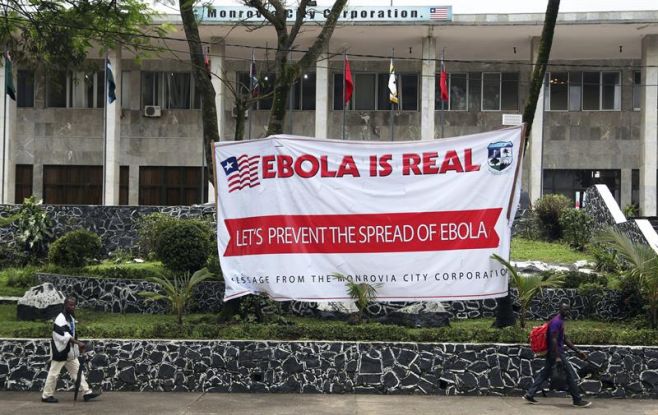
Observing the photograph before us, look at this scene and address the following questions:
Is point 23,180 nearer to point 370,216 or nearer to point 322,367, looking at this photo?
point 322,367

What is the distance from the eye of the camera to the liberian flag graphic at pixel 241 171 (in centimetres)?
1309

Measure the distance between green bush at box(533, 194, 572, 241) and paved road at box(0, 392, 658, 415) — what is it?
965cm

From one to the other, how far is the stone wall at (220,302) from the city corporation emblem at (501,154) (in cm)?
390

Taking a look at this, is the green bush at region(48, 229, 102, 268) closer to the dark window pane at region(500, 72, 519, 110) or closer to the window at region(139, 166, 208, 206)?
the window at region(139, 166, 208, 206)

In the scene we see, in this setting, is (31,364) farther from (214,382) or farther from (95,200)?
(95,200)

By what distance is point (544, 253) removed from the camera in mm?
19625

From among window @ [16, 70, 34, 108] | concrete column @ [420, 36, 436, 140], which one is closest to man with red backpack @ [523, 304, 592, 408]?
concrete column @ [420, 36, 436, 140]

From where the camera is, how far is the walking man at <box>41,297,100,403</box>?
11789mm

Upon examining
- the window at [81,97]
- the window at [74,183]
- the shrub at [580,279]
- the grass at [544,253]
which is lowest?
the shrub at [580,279]

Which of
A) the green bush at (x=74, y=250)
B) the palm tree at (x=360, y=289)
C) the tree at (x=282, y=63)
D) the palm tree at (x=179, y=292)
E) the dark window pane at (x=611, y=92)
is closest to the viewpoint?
the palm tree at (x=360, y=289)

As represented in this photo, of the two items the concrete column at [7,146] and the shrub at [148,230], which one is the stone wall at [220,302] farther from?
the concrete column at [7,146]

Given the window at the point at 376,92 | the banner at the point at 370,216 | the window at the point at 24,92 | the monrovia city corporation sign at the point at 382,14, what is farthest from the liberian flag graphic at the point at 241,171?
the window at the point at 24,92

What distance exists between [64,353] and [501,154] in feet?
23.1

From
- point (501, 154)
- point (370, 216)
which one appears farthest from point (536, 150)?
point (370, 216)
